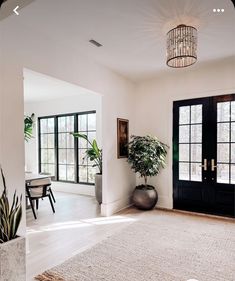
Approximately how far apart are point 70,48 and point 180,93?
245 centimetres

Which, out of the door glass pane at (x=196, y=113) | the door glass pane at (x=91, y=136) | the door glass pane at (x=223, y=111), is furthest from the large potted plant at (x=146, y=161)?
Result: the door glass pane at (x=91, y=136)

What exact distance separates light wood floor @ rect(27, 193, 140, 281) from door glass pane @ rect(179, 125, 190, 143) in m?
1.90

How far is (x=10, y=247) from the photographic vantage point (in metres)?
1.71

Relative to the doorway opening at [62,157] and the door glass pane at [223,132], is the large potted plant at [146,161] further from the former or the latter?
the door glass pane at [223,132]

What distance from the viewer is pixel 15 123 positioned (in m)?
2.64

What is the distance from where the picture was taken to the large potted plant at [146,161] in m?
4.42

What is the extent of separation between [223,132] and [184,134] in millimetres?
745

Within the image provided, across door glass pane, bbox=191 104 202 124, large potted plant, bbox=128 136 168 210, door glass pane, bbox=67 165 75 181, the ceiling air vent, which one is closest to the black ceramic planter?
large potted plant, bbox=128 136 168 210

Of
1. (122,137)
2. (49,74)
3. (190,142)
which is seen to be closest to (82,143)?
(122,137)

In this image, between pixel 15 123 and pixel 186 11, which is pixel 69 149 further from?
pixel 186 11

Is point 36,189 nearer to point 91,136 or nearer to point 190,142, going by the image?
point 91,136

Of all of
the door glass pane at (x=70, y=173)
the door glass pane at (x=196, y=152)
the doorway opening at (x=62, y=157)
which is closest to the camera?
the doorway opening at (x=62, y=157)

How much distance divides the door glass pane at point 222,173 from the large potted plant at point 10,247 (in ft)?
11.8

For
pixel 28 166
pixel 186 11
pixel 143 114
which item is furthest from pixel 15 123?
pixel 28 166
